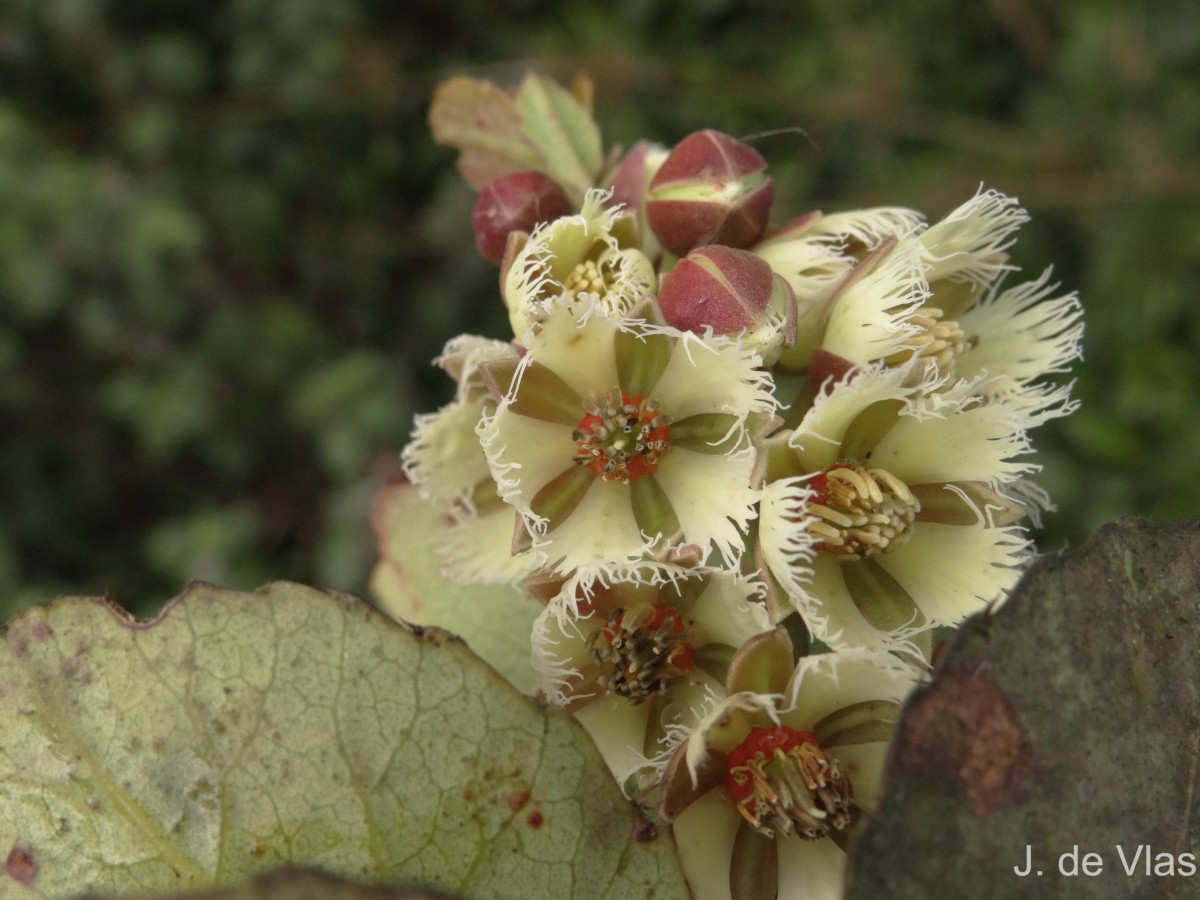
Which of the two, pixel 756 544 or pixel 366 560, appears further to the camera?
pixel 366 560

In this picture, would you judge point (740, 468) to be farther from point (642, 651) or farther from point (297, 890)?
point (297, 890)

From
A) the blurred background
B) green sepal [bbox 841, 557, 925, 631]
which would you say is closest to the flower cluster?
green sepal [bbox 841, 557, 925, 631]

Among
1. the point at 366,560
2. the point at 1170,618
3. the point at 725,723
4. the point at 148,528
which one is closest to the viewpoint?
the point at 1170,618

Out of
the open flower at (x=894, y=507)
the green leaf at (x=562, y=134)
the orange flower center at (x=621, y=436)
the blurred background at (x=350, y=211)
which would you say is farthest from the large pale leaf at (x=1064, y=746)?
the blurred background at (x=350, y=211)

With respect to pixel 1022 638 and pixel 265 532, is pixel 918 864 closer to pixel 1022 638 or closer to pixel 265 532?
pixel 1022 638

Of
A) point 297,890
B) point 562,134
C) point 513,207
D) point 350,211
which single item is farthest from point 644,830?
point 350,211

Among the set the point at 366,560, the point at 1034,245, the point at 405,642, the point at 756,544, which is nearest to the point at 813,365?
the point at 756,544

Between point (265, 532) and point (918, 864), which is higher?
point (265, 532)
